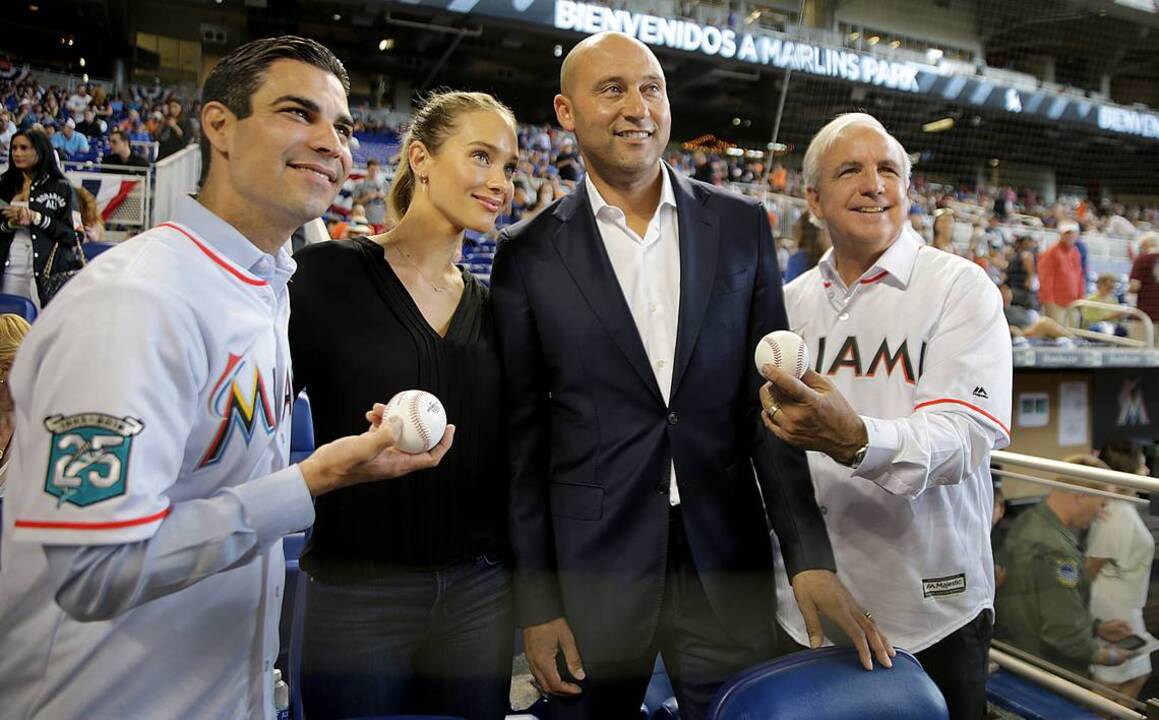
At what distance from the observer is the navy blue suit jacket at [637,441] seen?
1.32 meters

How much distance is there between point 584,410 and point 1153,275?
841 cm

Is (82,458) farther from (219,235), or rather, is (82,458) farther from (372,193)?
(372,193)

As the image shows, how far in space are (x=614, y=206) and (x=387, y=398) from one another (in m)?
0.56

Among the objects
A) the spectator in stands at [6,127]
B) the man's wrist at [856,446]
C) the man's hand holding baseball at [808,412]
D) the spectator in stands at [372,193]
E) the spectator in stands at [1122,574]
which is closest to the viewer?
the man's hand holding baseball at [808,412]

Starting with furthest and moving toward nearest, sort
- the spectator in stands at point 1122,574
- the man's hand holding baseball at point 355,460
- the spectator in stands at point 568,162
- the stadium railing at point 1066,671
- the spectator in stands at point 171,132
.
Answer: the spectator in stands at point 568,162 → the spectator in stands at point 171,132 → the spectator in stands at point 1122,574 → the stadium railing at point 1066,671 → the man's hand holding baseball at point 355,460

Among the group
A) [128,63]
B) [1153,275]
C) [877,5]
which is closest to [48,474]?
[128,63]

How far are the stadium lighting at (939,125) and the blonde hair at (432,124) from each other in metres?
16.0

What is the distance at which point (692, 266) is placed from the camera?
4.40 ft

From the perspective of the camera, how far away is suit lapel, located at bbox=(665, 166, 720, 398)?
1312mm

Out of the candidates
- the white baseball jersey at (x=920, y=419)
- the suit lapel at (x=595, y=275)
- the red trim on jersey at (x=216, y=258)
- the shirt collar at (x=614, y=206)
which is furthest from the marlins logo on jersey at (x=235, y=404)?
the white baseball jersey at (x=920, y=419)

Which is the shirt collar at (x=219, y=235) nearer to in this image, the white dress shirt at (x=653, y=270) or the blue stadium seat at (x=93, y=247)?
the white dress shirt at (x=653, y=270)

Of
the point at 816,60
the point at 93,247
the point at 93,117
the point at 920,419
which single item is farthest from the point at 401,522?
the point at 816,60

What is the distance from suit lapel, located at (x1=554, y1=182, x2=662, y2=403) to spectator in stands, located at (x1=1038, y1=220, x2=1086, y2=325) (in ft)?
25.5

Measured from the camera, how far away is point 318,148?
108 cm
